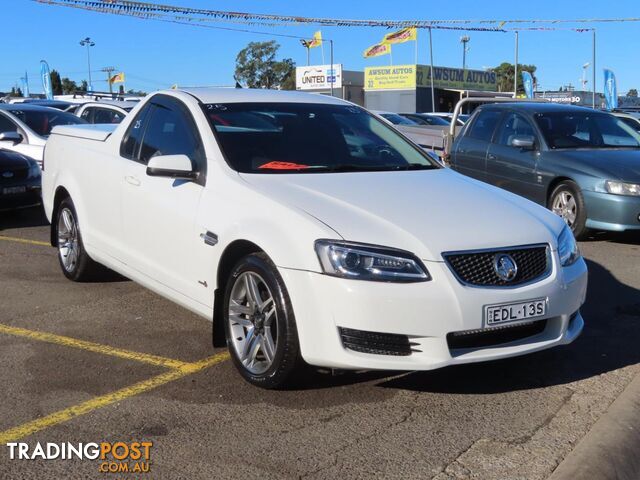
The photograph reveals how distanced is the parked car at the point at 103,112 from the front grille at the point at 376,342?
1108 cm

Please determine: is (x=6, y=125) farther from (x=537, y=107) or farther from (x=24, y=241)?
(x=537, y=107)

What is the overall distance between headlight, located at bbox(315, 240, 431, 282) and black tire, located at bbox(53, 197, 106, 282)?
3198 millimetres

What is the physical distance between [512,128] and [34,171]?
21.3 ft

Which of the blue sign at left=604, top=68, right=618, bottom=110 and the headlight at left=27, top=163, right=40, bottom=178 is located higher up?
the blue sign at left=604, top=68, right=618, bottom=110

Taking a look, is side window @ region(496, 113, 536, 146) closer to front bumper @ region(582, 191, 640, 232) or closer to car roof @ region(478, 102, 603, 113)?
car roof @ region(478, 102, 603, 113)

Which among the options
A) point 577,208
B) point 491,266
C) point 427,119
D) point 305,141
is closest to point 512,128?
point 577,208

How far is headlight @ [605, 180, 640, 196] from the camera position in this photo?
319 inches

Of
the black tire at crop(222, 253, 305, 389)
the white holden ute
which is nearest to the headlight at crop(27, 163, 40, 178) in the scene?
the white holden ute

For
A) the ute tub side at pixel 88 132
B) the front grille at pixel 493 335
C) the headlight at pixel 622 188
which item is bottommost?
the front grille at pixel 493 335

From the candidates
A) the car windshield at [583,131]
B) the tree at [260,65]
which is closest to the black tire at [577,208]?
the car windshield at [583,131]

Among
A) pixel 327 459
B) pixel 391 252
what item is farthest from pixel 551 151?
pixel 327 459

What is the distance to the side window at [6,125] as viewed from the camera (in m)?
12.2

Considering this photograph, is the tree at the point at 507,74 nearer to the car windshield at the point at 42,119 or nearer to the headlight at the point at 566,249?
the car windshield at the point at 42,119

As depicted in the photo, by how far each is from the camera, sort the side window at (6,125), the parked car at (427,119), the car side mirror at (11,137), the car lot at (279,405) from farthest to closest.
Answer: the parked car at (427,119) < the side window at (6,125) < the car side mirror at (11,137) < the car lot at (279,405)
